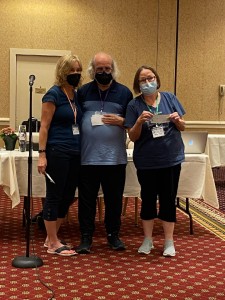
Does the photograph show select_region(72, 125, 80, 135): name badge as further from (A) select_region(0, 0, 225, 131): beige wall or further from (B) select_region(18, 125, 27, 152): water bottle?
(A) select_region(0, 0, 225, 131): beige wall

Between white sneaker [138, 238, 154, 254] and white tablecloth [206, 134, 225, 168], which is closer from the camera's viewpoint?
white sneaker [138, 238, 154, 254]

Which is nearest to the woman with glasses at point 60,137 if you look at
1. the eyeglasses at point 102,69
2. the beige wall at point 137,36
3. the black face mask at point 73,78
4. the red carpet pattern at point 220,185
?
the black face mask at point 73,78

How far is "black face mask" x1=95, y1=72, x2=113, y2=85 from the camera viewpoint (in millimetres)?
3697

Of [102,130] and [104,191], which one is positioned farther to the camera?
[104,191]

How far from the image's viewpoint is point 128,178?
431 centimetres

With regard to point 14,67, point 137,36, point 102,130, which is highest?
point 137,36

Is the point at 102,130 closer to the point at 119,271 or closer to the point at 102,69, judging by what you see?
the point at 102,69

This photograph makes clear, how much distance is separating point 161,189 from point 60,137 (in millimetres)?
866

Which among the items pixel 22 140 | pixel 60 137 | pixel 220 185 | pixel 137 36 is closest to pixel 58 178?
pixel 60 137

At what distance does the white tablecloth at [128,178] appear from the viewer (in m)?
4.10

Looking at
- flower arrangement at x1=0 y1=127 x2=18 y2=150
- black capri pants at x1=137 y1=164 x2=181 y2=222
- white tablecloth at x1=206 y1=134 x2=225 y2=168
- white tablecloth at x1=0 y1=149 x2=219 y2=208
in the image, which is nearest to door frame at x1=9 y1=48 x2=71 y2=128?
white tablecloth at x1=206 y1=134 x2=225 y2=168

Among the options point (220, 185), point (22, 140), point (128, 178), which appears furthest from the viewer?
point (220, 185)

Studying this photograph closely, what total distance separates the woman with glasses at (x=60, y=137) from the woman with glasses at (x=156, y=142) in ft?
1.40

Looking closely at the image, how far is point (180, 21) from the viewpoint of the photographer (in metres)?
9.87
